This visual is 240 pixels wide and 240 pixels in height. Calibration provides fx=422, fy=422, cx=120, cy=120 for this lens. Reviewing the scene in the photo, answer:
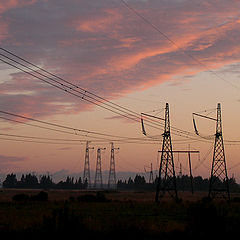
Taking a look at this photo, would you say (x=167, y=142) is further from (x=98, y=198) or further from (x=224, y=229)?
(x=224, y=229)

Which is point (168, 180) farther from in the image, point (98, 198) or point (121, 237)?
point (121, 237)

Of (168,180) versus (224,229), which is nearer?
(224,229)

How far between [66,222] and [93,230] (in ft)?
7.73

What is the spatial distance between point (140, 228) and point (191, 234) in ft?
14.2

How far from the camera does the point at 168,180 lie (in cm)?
8550

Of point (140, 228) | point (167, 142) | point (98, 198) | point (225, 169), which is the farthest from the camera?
point (98, 198)

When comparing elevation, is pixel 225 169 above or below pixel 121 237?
above

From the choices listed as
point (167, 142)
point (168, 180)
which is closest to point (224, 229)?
point (167, 142)

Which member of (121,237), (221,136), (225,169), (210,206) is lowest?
(121,237)

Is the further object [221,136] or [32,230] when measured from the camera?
[221,136]

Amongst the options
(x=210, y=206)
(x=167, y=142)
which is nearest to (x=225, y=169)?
(x=167, y=142)

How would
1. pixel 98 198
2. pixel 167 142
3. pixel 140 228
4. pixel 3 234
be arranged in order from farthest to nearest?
pixel 98 198
pixel 167 142
pixel 140 228
pixel 3 234

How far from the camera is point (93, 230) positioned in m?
32.8

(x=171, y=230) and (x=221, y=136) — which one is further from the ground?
(x=221, y=136)
